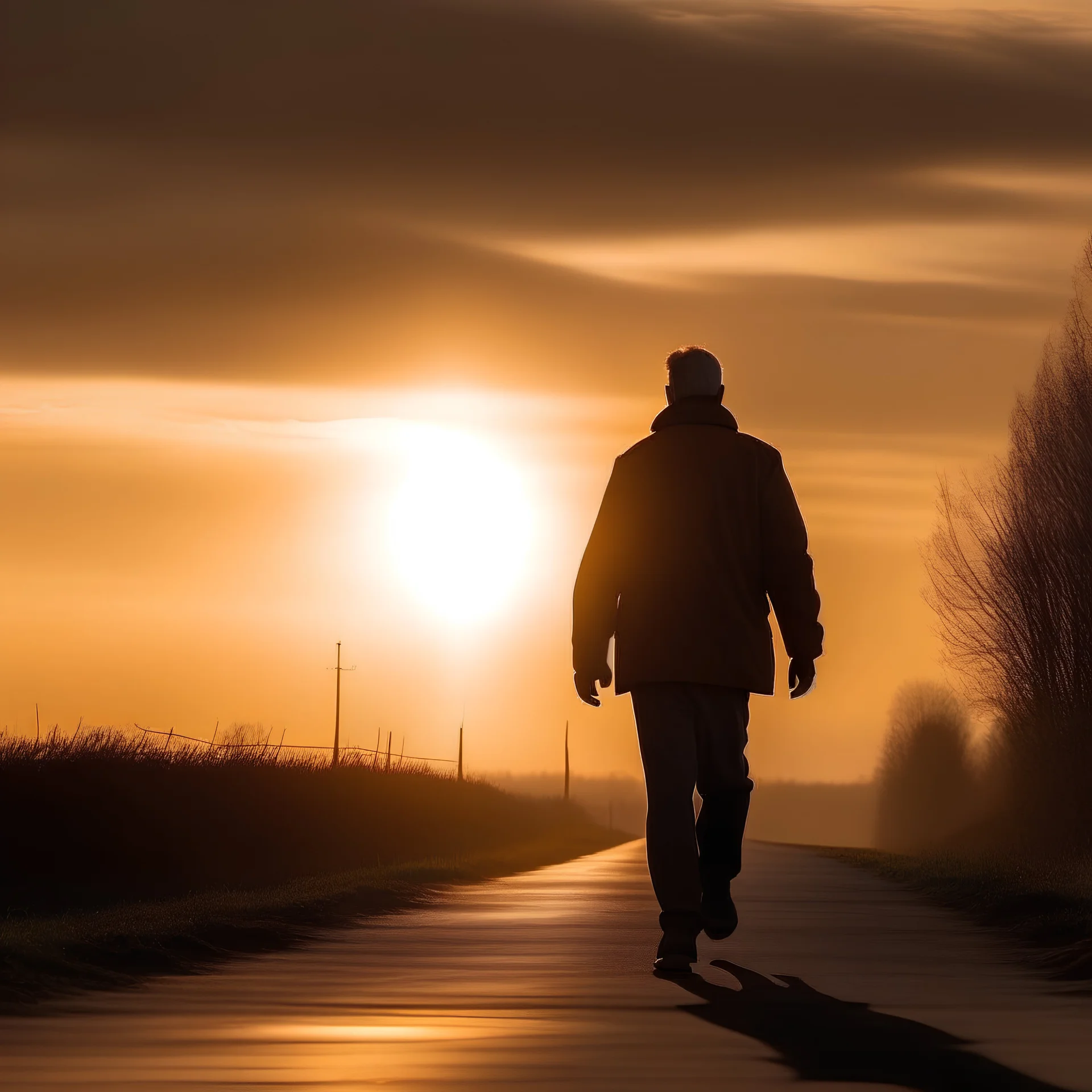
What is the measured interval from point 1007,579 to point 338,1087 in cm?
3755

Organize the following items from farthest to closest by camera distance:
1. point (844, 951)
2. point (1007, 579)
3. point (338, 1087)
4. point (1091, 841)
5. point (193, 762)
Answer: point (193, 762), point (1007, 579), point (1091, 841), point (844, 951), point (338, 1087)

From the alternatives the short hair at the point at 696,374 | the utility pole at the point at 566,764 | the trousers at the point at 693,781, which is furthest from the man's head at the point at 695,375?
the utility pole at the point at 566,764

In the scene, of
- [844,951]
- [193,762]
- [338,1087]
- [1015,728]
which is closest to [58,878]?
[193,762]

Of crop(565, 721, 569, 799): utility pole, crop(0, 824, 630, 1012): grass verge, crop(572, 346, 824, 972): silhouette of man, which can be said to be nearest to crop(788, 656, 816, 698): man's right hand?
crop(572, 346, 824, 972): silhouette of man

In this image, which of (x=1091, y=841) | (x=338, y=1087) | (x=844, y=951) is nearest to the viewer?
(x=338, y=1087)

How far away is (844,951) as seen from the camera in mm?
9148

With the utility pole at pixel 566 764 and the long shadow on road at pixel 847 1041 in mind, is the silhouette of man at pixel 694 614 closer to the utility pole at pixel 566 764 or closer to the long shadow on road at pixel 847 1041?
the long shadow on road at pixel 847 1041

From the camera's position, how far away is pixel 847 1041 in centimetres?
540

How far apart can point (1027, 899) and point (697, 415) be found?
615 centimetres

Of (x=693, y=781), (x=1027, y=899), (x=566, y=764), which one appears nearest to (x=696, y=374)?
(x=693, y=781)

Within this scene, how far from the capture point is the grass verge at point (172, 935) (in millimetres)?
7000

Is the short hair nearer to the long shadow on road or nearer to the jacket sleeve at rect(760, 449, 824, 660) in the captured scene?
the jacket sleeve at rect(760, 449, 824, 660)

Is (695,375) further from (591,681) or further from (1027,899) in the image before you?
(1027,899)

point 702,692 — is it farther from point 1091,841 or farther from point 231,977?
point 1091,841
